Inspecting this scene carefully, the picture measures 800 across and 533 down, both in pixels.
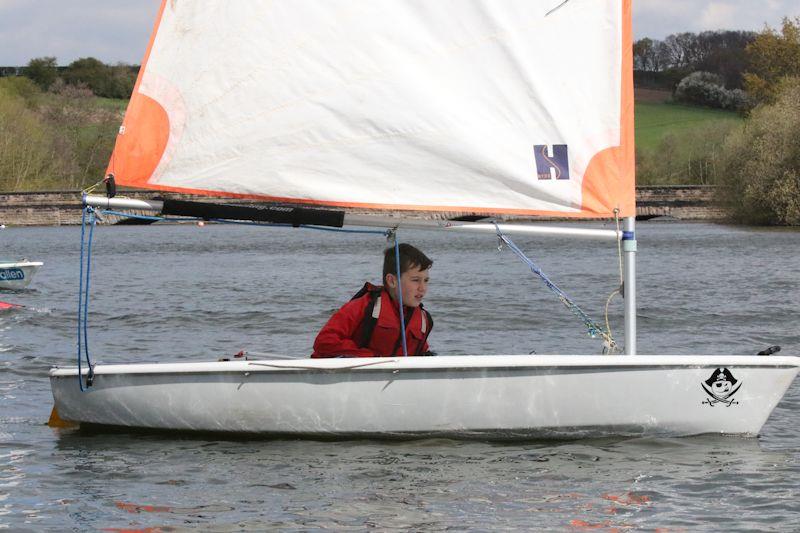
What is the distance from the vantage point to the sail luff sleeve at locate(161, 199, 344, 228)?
7375 mm

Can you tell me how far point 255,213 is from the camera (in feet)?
24.6

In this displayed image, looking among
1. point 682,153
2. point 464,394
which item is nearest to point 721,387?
point 464,394

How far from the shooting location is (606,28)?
7336 millimetres

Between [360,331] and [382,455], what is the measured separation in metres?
0.74

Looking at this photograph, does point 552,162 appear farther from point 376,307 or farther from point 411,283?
point 376,307

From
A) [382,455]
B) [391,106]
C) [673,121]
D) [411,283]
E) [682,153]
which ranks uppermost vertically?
[673,121]

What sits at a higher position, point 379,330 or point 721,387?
point 379,330

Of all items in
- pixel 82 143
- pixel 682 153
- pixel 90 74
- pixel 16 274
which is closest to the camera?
pixel 16 274

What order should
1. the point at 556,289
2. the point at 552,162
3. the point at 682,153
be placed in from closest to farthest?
the point at 552,162
the point at 556,289
the point at 682,153

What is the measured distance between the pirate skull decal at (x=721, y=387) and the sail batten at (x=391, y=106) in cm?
108

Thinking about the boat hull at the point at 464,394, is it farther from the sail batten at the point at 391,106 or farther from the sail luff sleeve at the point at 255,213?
the sail batten at the point at 391,106

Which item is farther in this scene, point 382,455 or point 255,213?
point 382,455

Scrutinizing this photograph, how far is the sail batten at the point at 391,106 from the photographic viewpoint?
23.8 feet

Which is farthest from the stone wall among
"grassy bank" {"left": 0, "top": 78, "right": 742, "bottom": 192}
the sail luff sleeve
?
the sail luff sleeve
